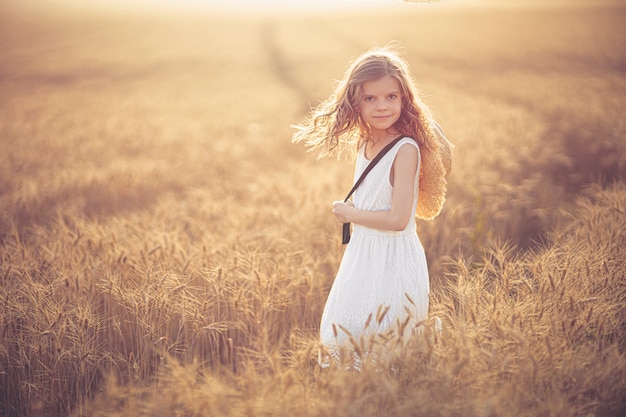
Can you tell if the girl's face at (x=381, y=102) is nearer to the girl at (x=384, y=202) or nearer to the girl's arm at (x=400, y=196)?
the girl at (x=384, y=202)

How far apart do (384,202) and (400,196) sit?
0.39ft

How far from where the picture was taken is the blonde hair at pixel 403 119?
183cm

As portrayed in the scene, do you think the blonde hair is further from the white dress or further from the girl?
the white dress

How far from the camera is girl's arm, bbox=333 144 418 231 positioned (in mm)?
1730

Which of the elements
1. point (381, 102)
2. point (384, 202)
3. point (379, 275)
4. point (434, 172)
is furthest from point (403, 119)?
point (379, 275)

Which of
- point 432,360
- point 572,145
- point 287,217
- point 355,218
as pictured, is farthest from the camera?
point 572,145

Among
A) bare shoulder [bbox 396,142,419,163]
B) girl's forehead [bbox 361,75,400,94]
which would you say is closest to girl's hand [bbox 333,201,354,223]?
bare shoulder [bbox 396,142,419,163]

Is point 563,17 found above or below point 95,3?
→ below

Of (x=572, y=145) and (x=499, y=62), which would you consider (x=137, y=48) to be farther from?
(x=572, y=145)

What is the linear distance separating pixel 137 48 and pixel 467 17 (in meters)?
23.6

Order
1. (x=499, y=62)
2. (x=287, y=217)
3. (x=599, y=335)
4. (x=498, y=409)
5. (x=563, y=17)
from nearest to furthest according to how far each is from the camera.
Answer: (x=498, y=409)
(x=599, y=335)
(x=287, y=217)
(x=499, y=62)
(x=563, y=17)

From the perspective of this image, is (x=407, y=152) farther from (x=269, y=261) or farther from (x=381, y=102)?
(x=269, y=261)

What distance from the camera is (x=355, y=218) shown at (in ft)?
6.07

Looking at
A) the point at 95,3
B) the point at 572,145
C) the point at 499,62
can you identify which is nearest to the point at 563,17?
the point at 499,62
